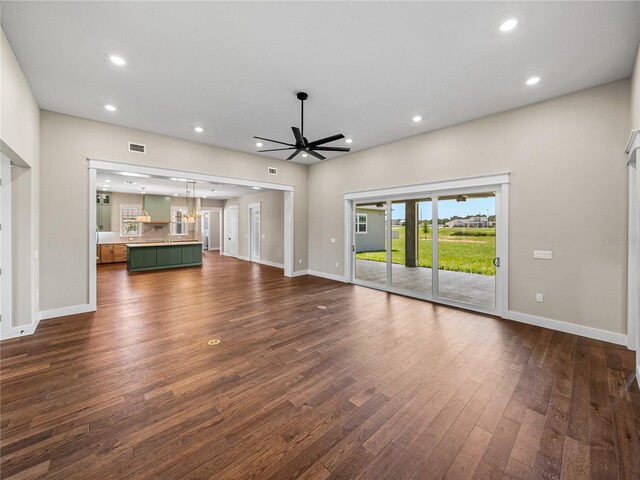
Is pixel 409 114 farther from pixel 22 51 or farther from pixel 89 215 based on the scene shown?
pixel 89 215

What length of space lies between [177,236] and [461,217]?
12380 mm

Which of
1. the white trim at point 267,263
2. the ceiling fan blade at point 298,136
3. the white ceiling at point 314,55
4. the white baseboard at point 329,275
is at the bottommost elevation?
the white baseboard at point 329,275

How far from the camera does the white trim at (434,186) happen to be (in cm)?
439

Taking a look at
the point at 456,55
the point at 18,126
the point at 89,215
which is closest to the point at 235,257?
the point at 89,215

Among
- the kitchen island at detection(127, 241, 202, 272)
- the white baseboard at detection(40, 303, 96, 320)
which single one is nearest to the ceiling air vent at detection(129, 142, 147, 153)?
the white baseboard at detection(40, 303, 96, 320)

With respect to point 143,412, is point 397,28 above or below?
above

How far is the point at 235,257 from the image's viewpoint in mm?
12172

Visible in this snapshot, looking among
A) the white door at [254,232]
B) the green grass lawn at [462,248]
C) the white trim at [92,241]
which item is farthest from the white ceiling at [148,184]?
the green grass lawn at [462,248]

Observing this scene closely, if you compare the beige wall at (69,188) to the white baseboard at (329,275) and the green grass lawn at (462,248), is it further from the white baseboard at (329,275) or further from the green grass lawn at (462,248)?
the green grass lawn at (462,248)

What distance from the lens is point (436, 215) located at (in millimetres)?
5184

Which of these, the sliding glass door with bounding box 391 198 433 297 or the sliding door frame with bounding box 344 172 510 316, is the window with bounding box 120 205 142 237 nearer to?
the sliding door frame with bounding box 344 172 510 316

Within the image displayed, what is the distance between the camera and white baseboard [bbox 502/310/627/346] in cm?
338

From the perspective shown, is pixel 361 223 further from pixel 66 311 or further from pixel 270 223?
pixel 66 311

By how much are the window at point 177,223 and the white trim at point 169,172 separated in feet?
24.9
